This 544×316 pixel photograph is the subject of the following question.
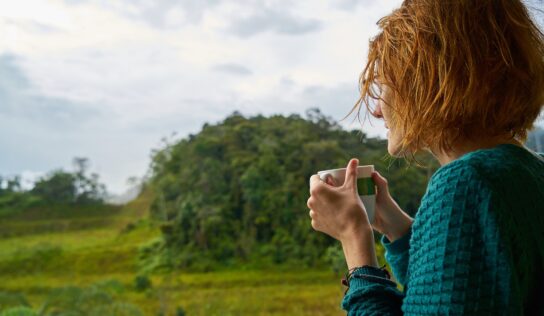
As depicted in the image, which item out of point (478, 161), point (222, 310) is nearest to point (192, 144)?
point (222, 310)

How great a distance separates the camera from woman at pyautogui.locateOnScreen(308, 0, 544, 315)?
539 mm

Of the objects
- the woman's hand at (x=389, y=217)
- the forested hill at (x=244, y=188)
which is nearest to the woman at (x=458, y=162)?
the woman's hand at (x=389, y=217)

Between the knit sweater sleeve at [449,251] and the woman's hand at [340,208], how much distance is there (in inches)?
3.4

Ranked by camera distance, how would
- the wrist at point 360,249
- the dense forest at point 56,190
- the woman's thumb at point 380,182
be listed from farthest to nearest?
the dense forest at point 56,190, the woman's thumb at point 380,182, the wrist at point 360,249

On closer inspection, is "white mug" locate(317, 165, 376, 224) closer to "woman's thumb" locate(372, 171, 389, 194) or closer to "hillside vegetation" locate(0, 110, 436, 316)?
"woman's thumb" locate(372, 171, 389, 194)

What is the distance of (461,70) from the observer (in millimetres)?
624

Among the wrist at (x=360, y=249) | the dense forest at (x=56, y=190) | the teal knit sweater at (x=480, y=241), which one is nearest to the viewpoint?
the teal knit sweater at (x=480, y=241)

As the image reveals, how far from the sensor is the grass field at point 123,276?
6.73ft

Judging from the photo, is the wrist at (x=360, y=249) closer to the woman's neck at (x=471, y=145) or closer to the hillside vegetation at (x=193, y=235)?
the woman's neck at (x=471, y=145)

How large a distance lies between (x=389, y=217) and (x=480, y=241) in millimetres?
302

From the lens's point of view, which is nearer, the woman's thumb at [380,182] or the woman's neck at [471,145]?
the woman's neck at [471,145]

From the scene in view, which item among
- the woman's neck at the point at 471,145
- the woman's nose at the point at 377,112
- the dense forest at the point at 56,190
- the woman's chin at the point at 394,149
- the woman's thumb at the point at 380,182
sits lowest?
the woman's thumb at the point at 380,182

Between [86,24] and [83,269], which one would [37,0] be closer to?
[86,24]

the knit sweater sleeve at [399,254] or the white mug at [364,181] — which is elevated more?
the white mug at [364,181]
